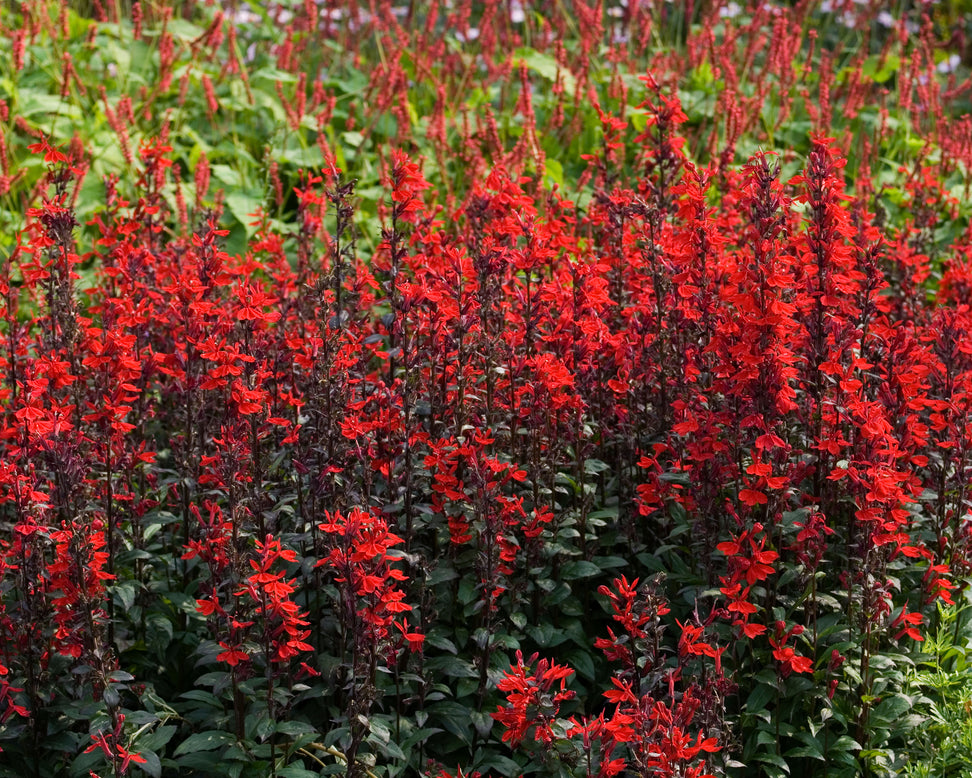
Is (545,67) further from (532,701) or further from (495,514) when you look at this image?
(532,701)

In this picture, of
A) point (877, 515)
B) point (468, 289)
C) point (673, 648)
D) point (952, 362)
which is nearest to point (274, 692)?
point (673, 648)

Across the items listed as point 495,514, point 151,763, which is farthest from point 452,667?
point 151,763

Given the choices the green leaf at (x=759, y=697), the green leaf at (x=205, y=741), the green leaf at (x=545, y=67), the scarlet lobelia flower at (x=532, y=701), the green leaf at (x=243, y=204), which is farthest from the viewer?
the green leaf at (x=545, y=67)

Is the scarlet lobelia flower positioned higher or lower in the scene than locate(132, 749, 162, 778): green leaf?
higher

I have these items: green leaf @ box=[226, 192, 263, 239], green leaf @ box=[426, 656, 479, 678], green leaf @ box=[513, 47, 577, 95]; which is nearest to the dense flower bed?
green leaf @ box=[426, 656, 479, 678]

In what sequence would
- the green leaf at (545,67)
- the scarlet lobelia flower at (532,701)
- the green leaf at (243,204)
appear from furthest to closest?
the green leaf at (545,67) < the green leaf at (243,204) < the scarlet lobelia flower at (532,701)

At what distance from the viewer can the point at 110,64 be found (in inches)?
281

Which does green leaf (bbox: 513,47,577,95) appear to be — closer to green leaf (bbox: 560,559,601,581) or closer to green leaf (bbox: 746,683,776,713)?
green leaf (bbox: 560,559,601,581)

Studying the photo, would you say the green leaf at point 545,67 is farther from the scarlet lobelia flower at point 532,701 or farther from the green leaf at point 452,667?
the scarlet lobelia flower at point 532,701

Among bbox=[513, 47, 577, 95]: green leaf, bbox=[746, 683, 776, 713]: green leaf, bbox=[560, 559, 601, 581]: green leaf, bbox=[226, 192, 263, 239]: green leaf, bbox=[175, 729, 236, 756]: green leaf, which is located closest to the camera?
bbox=[175, 729, 236, 756]: green leaf

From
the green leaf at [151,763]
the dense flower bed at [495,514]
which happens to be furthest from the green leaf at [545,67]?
the green leaf at [151,763]

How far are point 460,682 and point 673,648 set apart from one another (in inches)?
22.7

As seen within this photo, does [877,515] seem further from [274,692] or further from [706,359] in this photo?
[274,692]

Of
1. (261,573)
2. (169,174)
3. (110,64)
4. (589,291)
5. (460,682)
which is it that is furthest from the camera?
(110,64)
